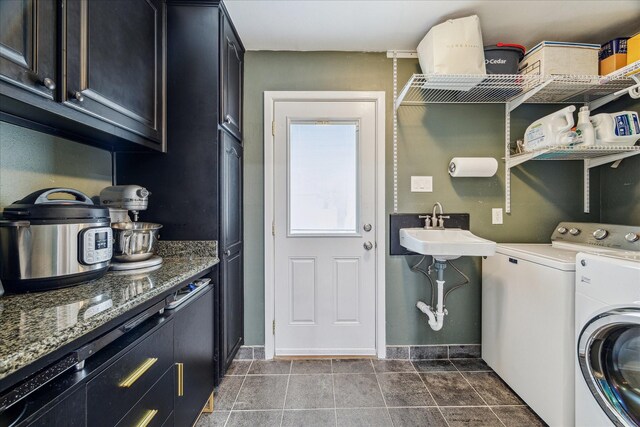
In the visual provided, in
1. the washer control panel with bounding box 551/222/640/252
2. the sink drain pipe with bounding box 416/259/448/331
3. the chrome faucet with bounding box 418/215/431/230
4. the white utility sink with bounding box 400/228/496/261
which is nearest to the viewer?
the washer control panel with bounding box 551/222/640/252

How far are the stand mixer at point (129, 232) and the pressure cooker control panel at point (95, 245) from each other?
0.54 ft

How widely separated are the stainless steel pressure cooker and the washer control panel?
2460 mm

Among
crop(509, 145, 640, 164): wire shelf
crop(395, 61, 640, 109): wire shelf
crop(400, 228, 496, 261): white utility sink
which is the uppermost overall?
crop(395, 61, 640, 109): wire shelf

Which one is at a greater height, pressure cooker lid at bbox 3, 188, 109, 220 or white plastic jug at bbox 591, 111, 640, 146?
white plastic jug at bbox 591, 111, 640, 146

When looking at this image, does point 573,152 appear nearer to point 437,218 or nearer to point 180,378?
point 437,218

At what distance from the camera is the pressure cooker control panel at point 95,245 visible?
35.1 inches

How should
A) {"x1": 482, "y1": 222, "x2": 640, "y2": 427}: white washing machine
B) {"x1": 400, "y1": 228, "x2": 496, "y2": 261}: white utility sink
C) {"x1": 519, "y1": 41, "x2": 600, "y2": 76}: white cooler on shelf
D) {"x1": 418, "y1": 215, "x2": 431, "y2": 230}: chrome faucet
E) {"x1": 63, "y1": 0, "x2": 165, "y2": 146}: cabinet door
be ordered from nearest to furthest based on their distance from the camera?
1. {"x1": 63, "y1": 0, "x2": 165, "y2": 146}: cabinet door
2. {"x1": 482, "y1": 222, "x2": 640, "y2": 427}: white washing machine
3. {"x1": 400, "y1": 228, "x2": 496, "y2": 261}: white utility sink
4. {"x1": 519, "y1": 41, "x2": 600, "y2": 76}: white cooler on shelf
5. {"x1": 418, "y1": 215, "x2": 431, "y2": 230}: chrome faucet

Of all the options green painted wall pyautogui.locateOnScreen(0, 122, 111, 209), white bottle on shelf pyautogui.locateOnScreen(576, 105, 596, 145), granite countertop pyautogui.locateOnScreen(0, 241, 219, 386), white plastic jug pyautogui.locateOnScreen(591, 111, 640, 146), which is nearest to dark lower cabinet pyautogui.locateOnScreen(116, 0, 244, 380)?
green painted wall pyautogui.locateOnScreen(0, 122, 111, 209)

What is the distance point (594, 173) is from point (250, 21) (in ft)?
8.64

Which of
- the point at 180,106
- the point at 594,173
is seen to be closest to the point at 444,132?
the point at 594,173

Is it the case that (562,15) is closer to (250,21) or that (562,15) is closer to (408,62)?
(408,62)

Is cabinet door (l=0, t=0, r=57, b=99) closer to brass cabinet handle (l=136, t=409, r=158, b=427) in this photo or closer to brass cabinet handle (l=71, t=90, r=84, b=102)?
brass cabinet handle (l=71, t=90, r=84, b=102)

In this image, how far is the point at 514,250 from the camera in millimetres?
1584

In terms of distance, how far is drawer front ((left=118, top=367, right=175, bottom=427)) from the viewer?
814mm
